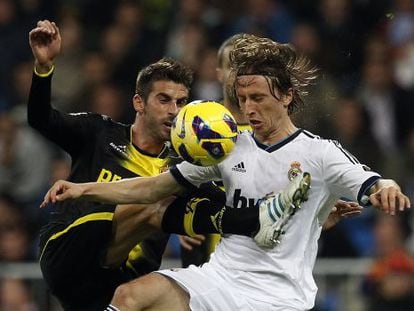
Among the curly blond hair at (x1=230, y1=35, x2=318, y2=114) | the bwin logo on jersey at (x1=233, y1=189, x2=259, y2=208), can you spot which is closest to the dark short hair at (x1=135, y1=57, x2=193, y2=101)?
the curly blond hair at (x1=230, y1=35, x2=318, y2=114)

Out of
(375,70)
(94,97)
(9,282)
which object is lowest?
(9,282)

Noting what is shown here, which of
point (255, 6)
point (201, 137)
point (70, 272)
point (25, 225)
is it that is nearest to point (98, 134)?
point (70, 272)

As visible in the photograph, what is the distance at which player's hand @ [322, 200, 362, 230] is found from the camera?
5.96 m

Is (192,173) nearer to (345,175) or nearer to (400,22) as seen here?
(345,175)

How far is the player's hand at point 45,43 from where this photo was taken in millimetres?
5656

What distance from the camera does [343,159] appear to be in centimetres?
521

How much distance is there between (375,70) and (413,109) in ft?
1.46

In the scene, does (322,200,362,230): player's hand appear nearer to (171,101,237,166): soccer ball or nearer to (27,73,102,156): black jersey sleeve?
(171,101,237,166): soccer ball

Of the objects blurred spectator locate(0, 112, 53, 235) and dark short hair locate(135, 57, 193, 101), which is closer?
dark short hair locate(135, 57, 193, 101)

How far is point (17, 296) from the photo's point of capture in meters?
8.66

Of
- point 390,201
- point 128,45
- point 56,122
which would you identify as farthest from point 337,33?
point 390,201

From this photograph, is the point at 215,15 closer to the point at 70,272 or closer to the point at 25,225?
the point at 25,225

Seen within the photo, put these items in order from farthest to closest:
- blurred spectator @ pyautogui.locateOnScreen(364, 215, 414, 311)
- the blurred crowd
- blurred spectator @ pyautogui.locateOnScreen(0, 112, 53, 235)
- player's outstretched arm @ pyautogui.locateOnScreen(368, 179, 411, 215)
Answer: blurred spectator @ pyautogui.locateOnScreen(0, 112, 53, 235) < the blurred crowd < blurred spectator @ pyautogui.locateOnScreen(364, 215, 414, 311) < player's outstretched arm @ pyautogui.locateOnScreen(368, 179, 411, 215)

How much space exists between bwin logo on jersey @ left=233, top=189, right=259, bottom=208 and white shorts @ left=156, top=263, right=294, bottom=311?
0.34 metres
